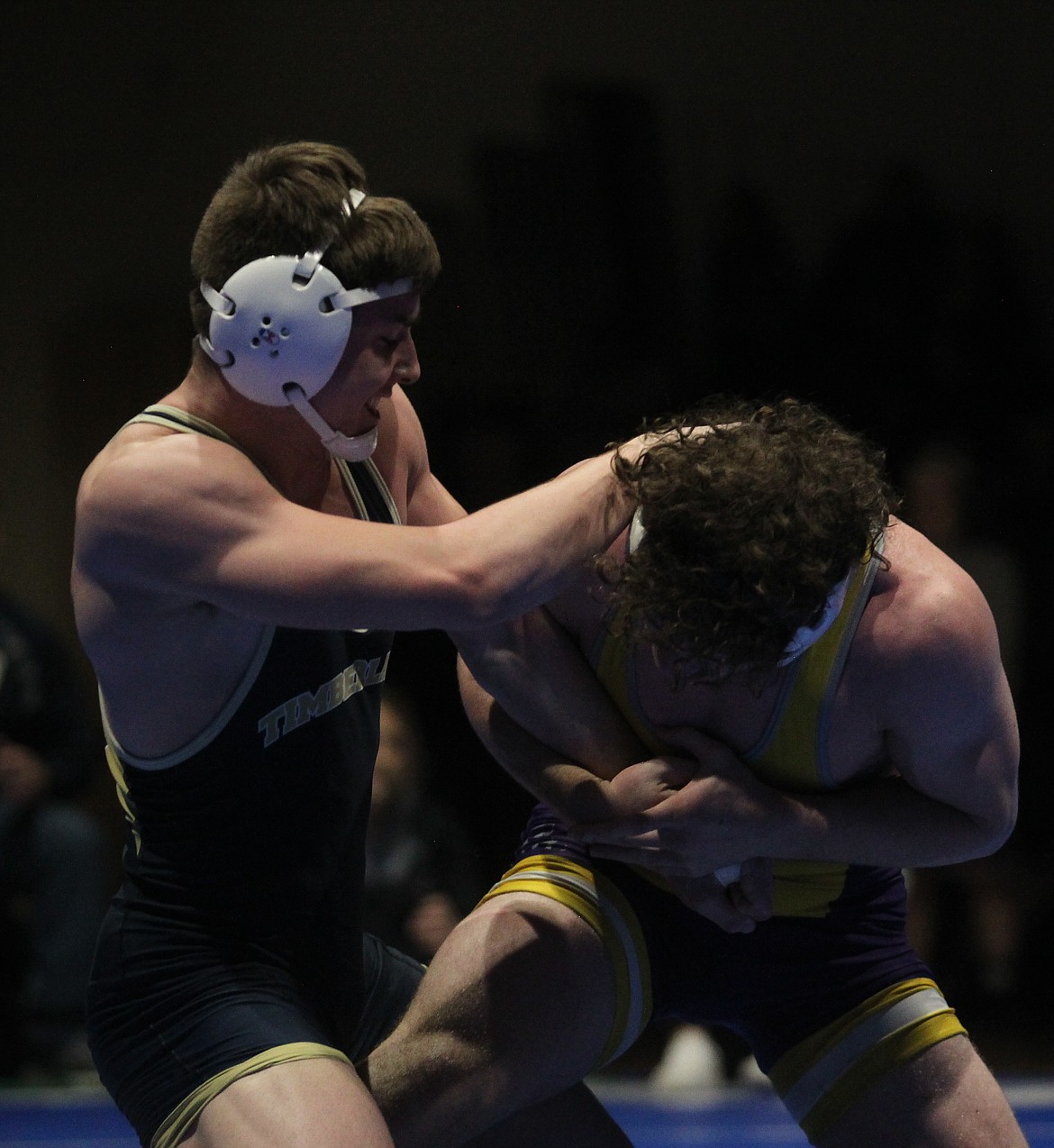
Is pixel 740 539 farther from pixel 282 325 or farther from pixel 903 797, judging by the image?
pixel 282 325

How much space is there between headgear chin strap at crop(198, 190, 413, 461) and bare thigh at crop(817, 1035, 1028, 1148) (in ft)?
4.48

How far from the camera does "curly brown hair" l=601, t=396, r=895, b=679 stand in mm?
2289

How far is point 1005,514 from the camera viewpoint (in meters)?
5.80

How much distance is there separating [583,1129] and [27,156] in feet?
15.1

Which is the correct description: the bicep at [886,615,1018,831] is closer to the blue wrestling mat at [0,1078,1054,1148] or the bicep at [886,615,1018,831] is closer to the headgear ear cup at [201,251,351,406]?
the headgear ear cup at [201,251,351,406]

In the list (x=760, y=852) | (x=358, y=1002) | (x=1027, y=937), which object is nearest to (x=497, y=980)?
(x=358, y=1002)

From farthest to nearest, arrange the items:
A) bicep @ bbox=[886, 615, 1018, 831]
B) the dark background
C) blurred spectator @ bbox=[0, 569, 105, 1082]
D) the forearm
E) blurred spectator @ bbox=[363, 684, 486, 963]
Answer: the dark background
blurred spectator @ bbox=[0, 569, 105, 1082]
blurred spectator @ bbox=[363, 684, 486, 963]
the forearm
bicep @ bbox=[886, 615, 1018, 831]

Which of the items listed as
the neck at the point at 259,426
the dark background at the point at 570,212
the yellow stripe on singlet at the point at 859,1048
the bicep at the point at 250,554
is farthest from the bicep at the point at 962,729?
the dark background at the point at 570,212

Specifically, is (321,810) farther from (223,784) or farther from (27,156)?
(27,156)

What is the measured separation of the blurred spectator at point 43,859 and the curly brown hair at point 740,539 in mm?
3488

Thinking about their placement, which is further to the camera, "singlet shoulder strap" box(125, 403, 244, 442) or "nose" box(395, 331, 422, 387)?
"nose" box(395, 331, 422, 387)

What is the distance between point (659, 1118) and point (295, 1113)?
2978 mm

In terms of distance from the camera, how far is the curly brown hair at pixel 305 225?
2246mm

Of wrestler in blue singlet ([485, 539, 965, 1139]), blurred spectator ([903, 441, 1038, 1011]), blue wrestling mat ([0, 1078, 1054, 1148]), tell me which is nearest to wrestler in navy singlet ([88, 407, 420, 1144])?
wrestler in blue singlet ([485, 539, 965, 1139])
